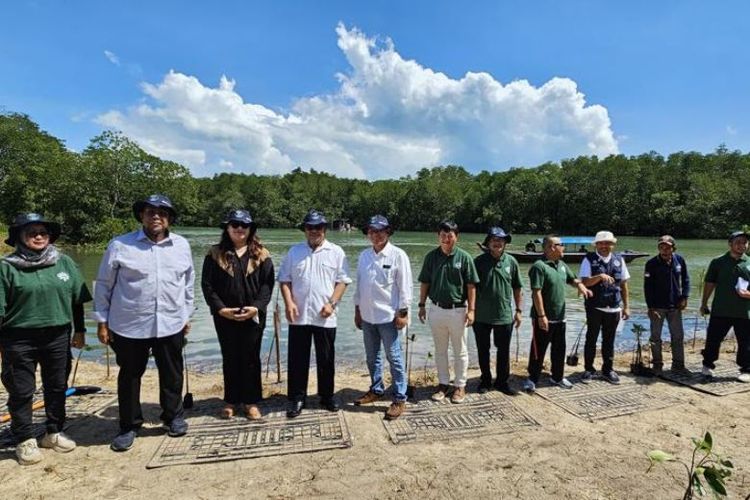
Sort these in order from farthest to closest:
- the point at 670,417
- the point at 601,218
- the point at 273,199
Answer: the point at 273,199 → the point at 601,218 → the point at 670,417

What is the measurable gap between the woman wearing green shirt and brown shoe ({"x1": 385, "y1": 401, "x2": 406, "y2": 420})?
2.65 m

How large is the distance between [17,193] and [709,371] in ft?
140

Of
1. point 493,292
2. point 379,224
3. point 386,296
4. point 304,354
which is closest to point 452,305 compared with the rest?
point 493,292

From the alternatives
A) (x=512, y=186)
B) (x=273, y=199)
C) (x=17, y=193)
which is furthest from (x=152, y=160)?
(x=512, y=186)

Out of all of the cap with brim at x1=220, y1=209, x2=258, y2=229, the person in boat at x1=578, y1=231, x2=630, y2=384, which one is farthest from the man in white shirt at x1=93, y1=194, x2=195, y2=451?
the person in boat at x1=578, y1=231, x2=630, y2=384

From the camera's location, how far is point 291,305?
422 cm

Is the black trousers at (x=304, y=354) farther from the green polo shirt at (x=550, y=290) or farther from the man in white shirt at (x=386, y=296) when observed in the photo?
the green polo shirt at (x=550, y=290)

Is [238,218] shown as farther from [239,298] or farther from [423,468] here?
[423,468]

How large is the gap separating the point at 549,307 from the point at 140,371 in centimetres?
422

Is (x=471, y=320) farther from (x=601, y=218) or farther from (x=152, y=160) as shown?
(x=601, y=218)

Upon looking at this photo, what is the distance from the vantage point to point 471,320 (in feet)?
15.1

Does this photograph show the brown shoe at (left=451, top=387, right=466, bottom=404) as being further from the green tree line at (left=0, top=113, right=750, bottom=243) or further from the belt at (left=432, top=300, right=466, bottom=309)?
the green tree line at (left=0, top=113, right=750, bottom=243)

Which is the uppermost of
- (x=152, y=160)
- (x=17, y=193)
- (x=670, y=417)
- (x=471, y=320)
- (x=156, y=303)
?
(x=152, y=160)

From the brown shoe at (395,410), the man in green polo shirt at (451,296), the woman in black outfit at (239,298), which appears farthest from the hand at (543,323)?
the woman in black outfit at (239,298)
